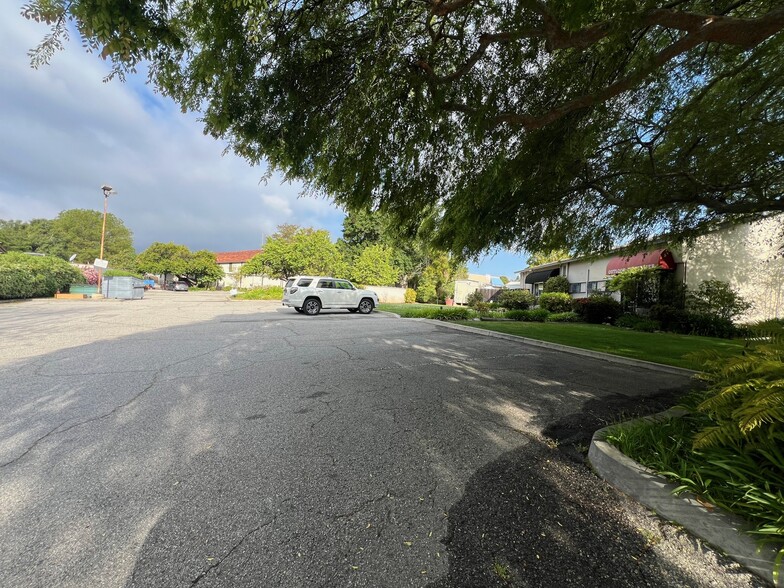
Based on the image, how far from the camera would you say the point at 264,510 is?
2.28 metres

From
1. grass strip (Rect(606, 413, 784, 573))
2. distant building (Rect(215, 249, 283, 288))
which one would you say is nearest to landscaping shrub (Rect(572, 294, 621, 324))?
grass strip (Rect(606, 413, 784, 573))

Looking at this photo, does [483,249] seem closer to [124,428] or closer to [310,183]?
[310,183]

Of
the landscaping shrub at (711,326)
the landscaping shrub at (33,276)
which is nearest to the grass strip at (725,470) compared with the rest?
the landscaping shrub at (711,326)

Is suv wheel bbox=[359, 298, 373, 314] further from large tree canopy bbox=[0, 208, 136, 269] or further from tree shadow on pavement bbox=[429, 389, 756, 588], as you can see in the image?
large tree canopy bbox=[0, 208, 136, 269]

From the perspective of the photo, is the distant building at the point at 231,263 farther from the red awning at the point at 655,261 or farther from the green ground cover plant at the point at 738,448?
the green ground cover plant at the point at 738,448

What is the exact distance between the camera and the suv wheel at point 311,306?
1652cm

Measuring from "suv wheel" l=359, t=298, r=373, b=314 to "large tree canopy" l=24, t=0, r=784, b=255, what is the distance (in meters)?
11.7

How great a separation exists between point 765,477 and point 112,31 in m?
5.42

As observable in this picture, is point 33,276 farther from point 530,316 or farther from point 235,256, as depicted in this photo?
point 235,256

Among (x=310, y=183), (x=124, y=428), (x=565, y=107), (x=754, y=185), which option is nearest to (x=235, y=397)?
(x=124, y=428)

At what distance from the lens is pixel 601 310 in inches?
615

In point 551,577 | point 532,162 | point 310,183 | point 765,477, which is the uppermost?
point 532,162

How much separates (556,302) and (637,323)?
589cm

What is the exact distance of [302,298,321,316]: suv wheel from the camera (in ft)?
54.2
